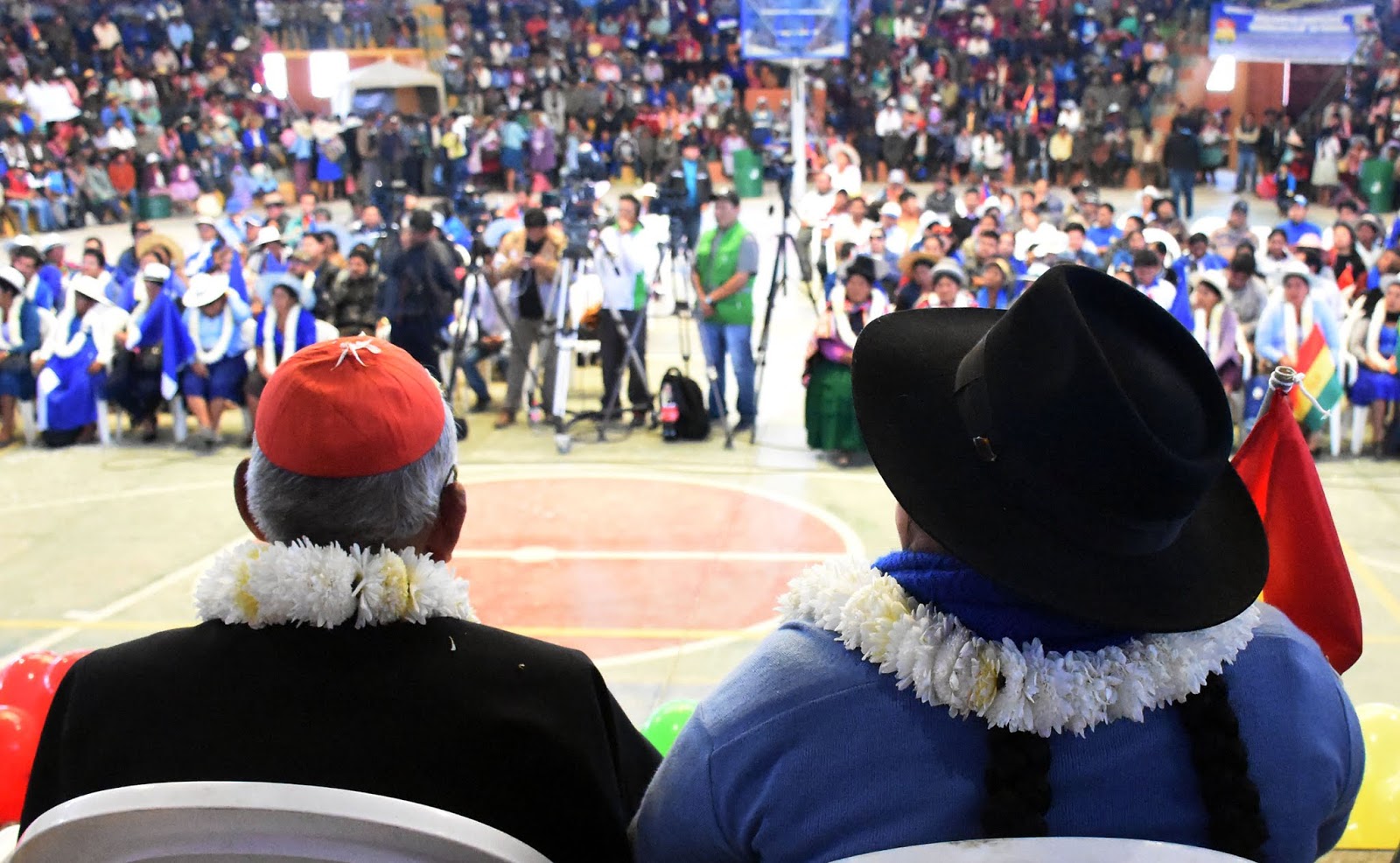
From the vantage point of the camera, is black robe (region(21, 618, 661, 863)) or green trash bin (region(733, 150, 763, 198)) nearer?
black robe (region(21, 618, 661, 863))

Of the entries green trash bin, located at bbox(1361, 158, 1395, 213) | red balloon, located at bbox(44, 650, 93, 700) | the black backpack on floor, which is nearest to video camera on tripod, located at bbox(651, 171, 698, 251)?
the black backpack on floor

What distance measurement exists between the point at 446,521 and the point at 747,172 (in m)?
22.8

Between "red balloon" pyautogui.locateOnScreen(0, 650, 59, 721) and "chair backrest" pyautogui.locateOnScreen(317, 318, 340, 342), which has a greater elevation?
"chair backrest" pyautogui.locateOnScreen(317, 318, 340, 342)

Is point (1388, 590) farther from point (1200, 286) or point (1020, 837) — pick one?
point (1020, 837)

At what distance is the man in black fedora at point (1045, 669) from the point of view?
1459 mm

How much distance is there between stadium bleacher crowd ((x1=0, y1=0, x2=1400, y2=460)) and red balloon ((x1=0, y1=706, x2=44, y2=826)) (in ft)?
32.8

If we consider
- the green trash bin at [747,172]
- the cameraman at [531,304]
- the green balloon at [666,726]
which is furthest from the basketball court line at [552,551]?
the green trash bin at [747,172]

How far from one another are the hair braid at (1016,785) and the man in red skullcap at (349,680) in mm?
658

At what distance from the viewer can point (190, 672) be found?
1.88 m

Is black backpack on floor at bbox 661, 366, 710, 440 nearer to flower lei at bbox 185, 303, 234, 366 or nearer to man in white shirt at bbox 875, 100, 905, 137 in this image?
flower lei at bbox 185, 303, 234, 366

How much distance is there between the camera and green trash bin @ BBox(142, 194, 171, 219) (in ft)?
76.5

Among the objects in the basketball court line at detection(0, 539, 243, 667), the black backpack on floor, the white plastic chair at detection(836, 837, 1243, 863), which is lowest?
the basketball court line at detection(0, 539, 243, 667)

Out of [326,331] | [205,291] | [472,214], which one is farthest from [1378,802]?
[472,214]

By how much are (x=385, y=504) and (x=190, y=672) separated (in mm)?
365
